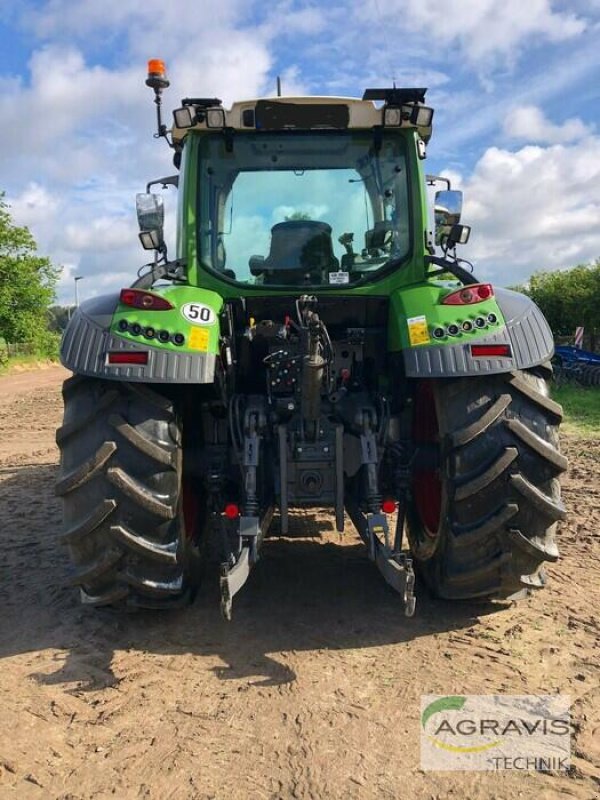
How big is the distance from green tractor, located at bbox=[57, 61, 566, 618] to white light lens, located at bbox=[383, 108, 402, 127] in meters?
0.02

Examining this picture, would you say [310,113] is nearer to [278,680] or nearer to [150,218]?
[150,218]

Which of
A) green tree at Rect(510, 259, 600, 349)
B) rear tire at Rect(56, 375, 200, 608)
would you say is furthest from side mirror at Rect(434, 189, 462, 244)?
green tree at Rect(510, 259, 600, 349)

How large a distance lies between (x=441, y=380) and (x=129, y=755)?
2.04 m

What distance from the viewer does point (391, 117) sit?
388cm

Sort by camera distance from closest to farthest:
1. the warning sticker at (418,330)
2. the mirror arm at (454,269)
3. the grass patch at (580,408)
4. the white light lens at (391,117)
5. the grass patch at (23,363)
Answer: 1. the warning sticker at (418,330)
2. the mirror arm at (454,269)
3. the white light lens at (391,117)
4. the grass patch at (580,408)
5. the grass patch at (23,363)

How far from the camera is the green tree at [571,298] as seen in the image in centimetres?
2277

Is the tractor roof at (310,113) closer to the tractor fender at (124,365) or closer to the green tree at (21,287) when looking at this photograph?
the tractor fender at (124,365)

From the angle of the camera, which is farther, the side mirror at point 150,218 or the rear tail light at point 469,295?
the side mirror at point 150,218

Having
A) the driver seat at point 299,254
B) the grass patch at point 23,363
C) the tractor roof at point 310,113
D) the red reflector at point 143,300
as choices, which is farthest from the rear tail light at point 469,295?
the grass patch at point 23,363

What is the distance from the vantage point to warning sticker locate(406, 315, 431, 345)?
3.27m

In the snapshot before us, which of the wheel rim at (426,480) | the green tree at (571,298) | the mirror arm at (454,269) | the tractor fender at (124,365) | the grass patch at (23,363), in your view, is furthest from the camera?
the grass patch at (23,363)

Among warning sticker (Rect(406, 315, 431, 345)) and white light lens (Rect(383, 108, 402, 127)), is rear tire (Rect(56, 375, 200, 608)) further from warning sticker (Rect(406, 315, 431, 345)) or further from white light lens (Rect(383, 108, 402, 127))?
white light lens (Rect(383, 108, 402, 127))

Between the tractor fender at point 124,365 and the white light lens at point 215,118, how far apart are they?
125 cm

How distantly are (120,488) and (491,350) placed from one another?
5.78 feet
